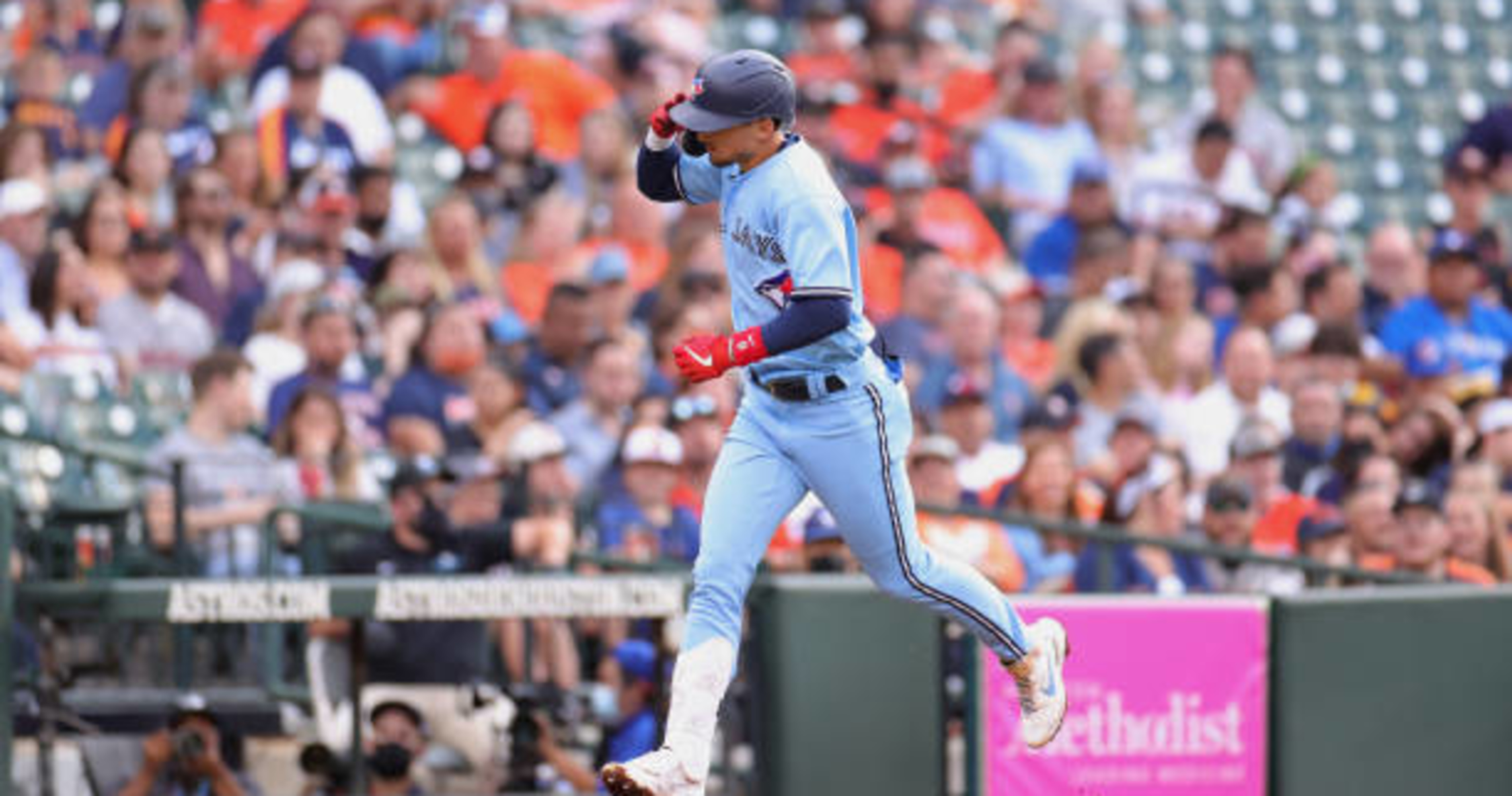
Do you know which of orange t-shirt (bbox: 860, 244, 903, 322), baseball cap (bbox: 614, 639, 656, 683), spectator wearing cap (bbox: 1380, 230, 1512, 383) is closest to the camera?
baseball cap (bbox: 614, 639, 656, 683)

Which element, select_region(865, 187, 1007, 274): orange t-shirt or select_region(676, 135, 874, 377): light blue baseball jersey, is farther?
select_region(865, 187, 1007, 274): orange t-shirt

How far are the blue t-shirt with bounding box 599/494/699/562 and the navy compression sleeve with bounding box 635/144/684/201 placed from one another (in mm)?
3122

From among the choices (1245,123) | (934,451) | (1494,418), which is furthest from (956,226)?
(934,451)

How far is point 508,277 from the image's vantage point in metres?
10.9

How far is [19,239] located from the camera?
9539 millimetres

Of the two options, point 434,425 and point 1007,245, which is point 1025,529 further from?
point 1007,245

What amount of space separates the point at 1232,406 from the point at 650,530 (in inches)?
131

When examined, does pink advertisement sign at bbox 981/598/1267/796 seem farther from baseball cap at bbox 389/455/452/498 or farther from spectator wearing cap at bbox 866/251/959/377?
spectator wearing cap at bbox 866/251/959/377

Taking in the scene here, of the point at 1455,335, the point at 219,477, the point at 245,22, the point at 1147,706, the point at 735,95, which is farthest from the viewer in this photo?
the point at 1455,335

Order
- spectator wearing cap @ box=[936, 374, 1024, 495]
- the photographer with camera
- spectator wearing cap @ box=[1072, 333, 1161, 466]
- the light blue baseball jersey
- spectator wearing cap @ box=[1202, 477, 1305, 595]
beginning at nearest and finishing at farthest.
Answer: the light blue baseball jersey → the photographer with camera → spectator wearing cap @ box=[1202, 477, 1305, 595] → spectator wearing cap @ box=[936, 374, 1024, 495] → spectator wearing cap @ box=[1072, 333, 1161, 466]

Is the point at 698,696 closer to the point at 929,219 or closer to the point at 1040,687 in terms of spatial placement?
the point at 1040,687

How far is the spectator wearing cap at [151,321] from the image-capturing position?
31.0ft

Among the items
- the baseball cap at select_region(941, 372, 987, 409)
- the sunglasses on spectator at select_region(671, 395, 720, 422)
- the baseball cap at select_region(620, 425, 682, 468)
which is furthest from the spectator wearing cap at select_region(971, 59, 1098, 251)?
the baseball cap at select_region(620, 425, 682, 468)

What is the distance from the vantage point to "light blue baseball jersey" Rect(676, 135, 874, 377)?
527cm
